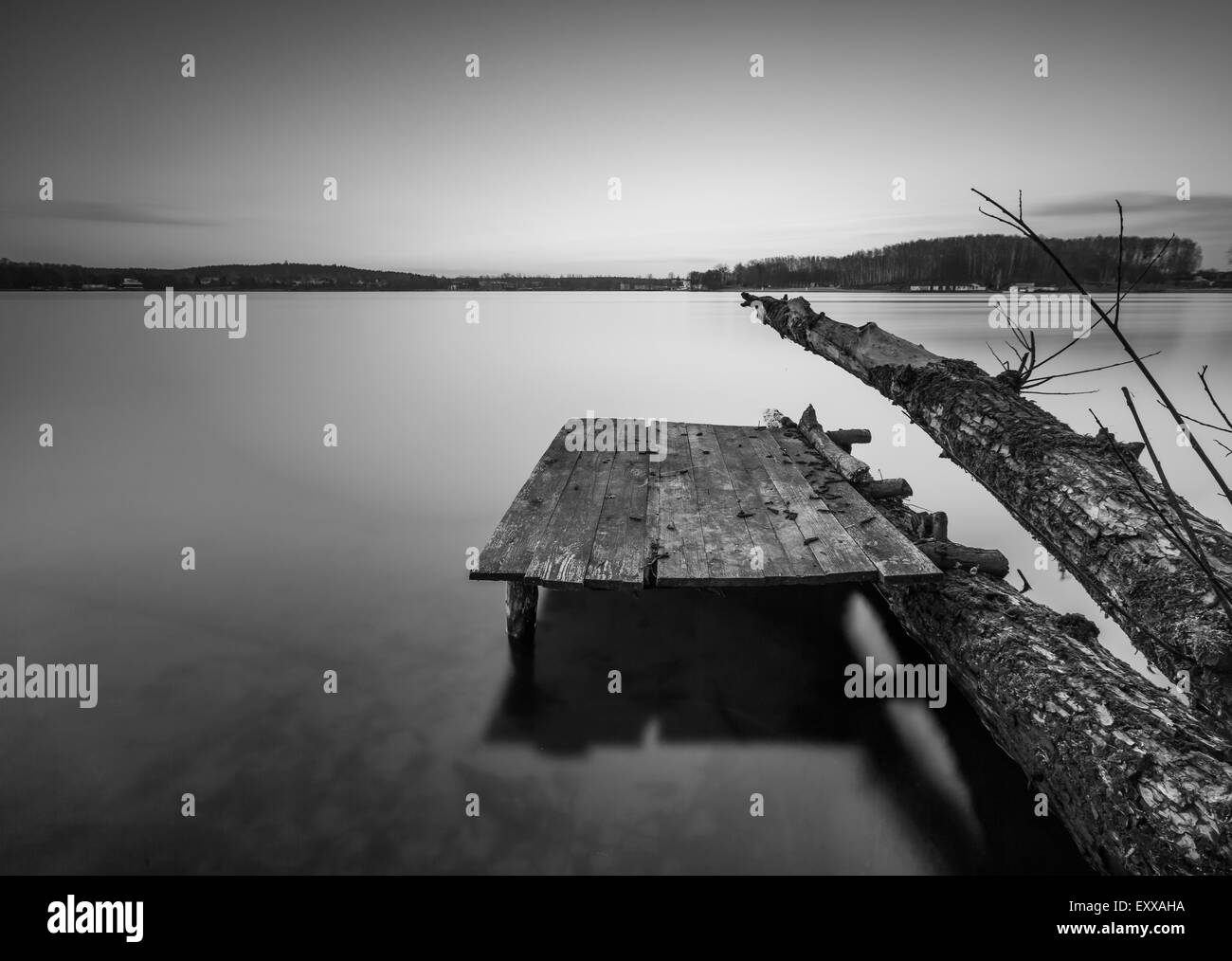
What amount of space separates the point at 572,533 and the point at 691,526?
2.53 feet

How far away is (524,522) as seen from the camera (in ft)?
13.5

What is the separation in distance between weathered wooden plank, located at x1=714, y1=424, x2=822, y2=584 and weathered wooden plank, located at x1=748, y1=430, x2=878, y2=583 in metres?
0.05

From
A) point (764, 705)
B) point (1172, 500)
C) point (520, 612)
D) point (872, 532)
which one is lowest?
point (764, 705)

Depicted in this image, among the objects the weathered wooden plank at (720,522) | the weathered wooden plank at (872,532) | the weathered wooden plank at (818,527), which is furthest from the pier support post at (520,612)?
the weathered wooden plank at (872,532)

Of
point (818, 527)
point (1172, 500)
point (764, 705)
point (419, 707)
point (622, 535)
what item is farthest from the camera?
point (818, 527)

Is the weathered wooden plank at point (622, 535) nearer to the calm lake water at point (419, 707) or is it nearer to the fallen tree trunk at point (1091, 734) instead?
the calm lake water at point (419, 707)

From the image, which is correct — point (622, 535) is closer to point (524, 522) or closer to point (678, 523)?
point (678, 523)

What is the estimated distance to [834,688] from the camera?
13.0 feet

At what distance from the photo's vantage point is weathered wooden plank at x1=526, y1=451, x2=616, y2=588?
342 cm

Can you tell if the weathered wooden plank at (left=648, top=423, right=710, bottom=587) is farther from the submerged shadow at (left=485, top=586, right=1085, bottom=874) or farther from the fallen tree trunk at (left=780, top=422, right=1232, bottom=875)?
the fallen tree trunk at (left=780, top=422, right=1232, bottom=875)

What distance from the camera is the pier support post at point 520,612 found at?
4270 mm

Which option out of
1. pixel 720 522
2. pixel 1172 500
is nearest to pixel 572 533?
pixel 720 522
